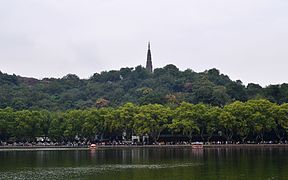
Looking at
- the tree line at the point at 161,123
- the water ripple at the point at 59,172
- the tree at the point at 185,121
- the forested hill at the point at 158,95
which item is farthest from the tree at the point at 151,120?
the water ripple at the point at 59,172

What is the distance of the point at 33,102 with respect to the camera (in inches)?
6732

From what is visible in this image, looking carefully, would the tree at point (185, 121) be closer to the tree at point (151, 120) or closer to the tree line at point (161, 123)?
the tree line at point (161, 123)

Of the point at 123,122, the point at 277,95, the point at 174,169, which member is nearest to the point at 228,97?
the point at 277,95

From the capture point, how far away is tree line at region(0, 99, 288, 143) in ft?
347

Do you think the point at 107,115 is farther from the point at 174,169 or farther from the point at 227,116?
the point at 174,169

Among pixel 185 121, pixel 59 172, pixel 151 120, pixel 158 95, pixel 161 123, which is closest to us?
pixel 59 172

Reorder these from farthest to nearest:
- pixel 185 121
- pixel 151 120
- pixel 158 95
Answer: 1. pixel 158 95
2. pixel 151 120
3. pixel 185 121

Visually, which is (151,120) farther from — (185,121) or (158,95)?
(158,95)

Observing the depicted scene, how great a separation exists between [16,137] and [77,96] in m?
71.1

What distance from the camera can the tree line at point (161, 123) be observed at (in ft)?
347

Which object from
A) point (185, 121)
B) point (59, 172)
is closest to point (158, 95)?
point (185, 121)

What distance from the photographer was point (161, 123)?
379 ft

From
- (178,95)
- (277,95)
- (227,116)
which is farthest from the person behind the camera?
(178,95)

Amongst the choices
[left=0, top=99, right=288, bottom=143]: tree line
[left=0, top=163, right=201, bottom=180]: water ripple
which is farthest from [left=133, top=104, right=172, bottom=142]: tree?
[left=0, top=163, right=201, bottom=180]: water ripple
